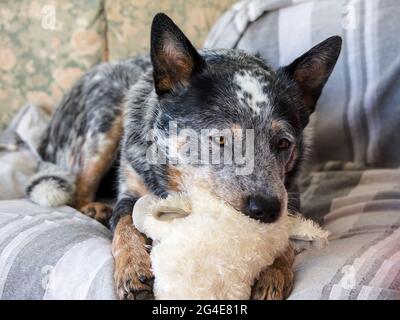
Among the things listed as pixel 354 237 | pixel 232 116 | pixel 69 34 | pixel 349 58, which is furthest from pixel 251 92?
pixel 69 34

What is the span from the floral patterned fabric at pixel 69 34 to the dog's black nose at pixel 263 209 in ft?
5.03

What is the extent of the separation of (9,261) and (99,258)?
228 mm

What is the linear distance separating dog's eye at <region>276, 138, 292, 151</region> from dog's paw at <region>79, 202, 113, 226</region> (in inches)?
26.6

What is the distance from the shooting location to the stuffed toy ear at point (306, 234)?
134cm

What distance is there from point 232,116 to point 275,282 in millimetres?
448

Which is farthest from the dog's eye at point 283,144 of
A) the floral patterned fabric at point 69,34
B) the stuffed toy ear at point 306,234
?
the floral patterned fabric at point 69,34

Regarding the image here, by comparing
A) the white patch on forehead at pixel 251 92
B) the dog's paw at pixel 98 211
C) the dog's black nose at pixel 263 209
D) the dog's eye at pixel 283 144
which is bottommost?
the dog's paw at pixel 98 211

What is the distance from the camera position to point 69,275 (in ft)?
4.34

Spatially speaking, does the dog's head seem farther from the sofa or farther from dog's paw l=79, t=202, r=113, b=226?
dog's paw l=79, t=202, r=113, b=226

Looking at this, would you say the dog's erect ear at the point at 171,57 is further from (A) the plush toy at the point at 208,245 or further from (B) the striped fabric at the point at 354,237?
(B) the striped fabric at the point at 354,237

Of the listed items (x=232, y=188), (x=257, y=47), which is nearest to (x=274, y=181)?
(x=232, y=188)
